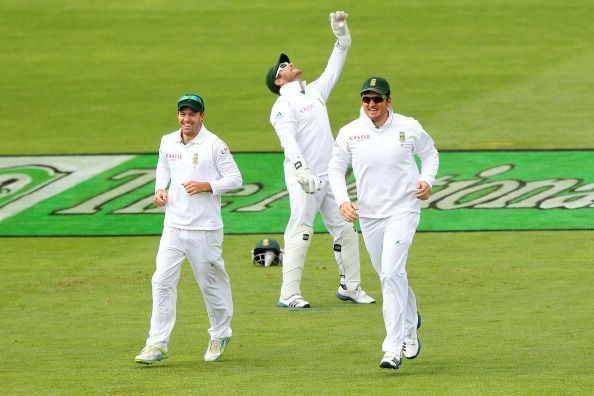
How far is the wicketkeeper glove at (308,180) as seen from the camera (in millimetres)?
13680

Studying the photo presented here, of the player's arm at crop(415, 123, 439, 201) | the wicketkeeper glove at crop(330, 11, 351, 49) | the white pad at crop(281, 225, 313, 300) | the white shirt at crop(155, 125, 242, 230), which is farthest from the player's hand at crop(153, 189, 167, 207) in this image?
the wicketkeeper glove at crop(330, 11, 351, 49)

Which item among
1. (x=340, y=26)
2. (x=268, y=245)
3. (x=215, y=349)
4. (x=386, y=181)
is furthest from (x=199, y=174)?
(x=268, y=245)

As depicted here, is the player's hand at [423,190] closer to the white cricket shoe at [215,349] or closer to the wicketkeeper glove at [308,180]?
the white cricket shoe at [215,349]

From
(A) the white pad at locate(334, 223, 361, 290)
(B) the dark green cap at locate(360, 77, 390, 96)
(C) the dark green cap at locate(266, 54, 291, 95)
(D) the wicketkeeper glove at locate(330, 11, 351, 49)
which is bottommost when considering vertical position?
(A) the white pad at locate(334, 223, 361, 290)

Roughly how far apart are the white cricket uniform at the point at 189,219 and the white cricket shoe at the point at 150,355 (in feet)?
0.13

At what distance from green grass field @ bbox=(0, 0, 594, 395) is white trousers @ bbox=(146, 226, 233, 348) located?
35cm

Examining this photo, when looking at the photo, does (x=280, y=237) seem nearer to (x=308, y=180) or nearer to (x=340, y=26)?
(x=340, y=26)

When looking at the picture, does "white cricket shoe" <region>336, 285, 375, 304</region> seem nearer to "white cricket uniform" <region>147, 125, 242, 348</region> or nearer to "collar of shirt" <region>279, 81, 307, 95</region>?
"collar of shirt" <region>279, 81, 307, 95</region>

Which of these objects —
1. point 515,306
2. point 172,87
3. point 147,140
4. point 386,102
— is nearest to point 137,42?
point 172,87

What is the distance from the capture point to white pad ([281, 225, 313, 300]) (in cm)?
1466

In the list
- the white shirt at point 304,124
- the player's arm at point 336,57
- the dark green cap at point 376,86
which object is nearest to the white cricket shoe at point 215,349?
the dark green cap at point 376,86

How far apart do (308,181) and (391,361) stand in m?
3.01

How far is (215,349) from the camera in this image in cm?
1216

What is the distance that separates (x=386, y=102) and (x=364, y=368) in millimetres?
2040
